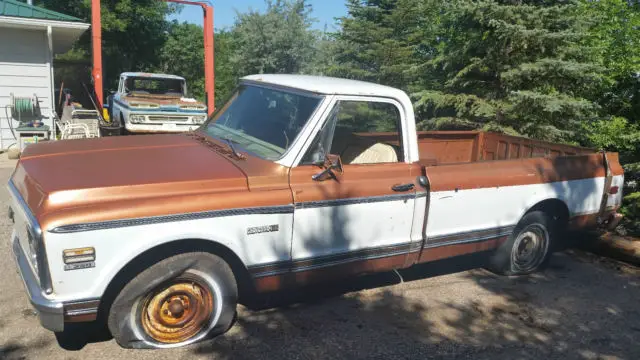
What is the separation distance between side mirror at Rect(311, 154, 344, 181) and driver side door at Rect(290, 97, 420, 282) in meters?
0.03

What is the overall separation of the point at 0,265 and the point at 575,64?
8065 mm

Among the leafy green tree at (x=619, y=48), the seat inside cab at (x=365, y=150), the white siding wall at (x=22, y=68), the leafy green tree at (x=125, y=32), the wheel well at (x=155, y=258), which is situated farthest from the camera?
the leafy green tree at (x=125, y=32)

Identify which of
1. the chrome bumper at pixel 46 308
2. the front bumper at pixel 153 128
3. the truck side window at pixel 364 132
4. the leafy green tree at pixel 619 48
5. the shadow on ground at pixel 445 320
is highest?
the leafy green tree at pixel 619 48

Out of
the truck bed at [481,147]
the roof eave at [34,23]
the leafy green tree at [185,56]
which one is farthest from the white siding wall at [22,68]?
the leafy green tree at [185,56]

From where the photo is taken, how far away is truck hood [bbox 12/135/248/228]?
326 cm

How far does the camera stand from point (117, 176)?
3.57 m

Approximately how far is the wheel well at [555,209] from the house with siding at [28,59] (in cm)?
1042

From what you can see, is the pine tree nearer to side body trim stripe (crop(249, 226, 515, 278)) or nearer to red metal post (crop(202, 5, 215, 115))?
side body trim stripe (crop(249, 226, 515, 278))

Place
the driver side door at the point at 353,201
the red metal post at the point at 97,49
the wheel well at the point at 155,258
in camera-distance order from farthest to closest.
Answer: the red metal post at the point at 97,49 < the driver side door at the point at 353,201 < the wheel well at the point at 155,258

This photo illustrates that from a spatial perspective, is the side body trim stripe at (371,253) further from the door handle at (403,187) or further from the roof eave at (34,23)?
the roof eave at (34,23)

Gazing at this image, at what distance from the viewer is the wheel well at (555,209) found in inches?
212

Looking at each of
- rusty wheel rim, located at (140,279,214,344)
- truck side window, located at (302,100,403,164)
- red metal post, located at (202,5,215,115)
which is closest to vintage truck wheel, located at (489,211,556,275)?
truck side window, located at (302,100,403,164)

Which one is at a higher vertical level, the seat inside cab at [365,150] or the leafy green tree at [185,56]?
the leafy green tree at [185,56]

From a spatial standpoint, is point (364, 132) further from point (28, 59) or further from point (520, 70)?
point (28, 59)
